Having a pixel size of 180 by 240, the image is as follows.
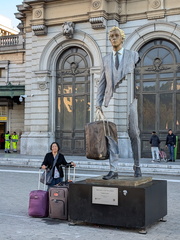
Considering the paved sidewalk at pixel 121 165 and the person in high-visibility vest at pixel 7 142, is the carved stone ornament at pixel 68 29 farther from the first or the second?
the person in high-visibility vest at pixel 7 142

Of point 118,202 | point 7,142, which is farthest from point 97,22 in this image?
point 118,202

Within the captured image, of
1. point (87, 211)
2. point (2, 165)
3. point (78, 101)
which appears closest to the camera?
point (87, 211)

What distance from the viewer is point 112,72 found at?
25.0 feet

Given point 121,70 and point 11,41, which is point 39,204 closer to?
point 121,70

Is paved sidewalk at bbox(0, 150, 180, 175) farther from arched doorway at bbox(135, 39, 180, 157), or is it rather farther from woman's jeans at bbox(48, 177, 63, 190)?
woman's jeans at bbox(48, 177, 63, 190)

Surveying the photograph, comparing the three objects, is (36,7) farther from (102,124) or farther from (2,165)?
→ (102,124)

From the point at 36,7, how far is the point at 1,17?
159ft

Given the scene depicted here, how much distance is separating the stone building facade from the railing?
6.57 ft

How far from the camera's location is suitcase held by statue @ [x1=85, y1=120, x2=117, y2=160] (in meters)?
7.00

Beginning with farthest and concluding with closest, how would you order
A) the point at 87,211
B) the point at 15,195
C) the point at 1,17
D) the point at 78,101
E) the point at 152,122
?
the point at 1,17 < the point at 78,101 < the point at 152,122 < the point at 15,195 < the point at 87,211

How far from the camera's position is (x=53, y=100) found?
2438 cm

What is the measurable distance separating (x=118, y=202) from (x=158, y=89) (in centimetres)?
1632

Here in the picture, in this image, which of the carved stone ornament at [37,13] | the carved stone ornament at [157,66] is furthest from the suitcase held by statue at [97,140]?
the carved stone ornament at [37,13]

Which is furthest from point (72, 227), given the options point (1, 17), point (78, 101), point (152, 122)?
point (1, 17)
